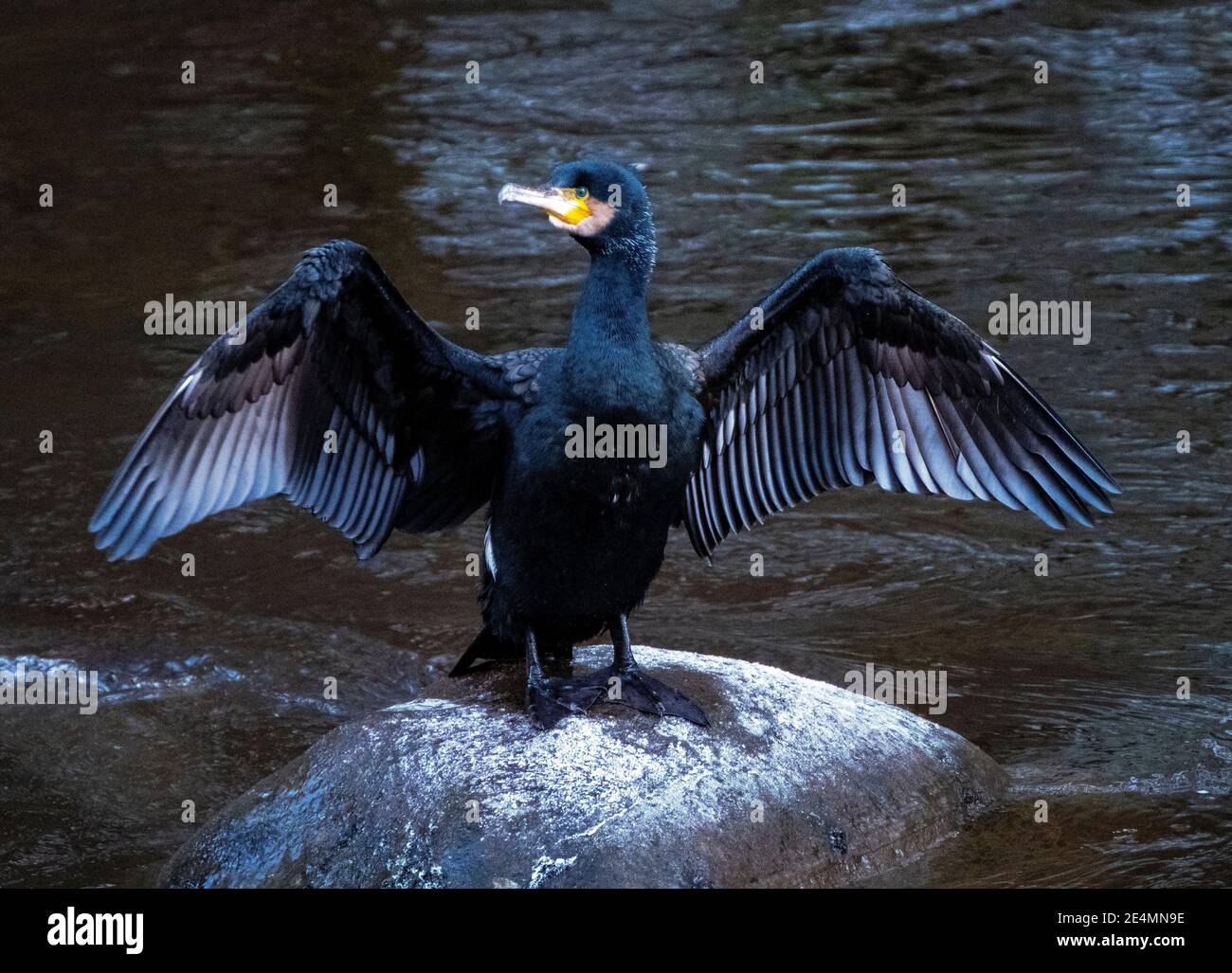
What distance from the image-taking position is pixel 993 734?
20.9 feet

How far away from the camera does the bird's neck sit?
482cm

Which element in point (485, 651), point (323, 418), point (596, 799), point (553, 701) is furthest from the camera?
point (485, 651)

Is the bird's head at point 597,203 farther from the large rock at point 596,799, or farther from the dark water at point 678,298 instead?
the dark water at point 678,298

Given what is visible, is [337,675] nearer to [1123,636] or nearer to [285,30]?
[1123,636]

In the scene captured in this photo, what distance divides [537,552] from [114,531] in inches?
47.8

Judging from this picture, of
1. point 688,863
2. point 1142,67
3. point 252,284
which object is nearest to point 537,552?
point 688,863

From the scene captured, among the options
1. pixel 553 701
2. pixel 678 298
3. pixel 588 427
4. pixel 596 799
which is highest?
pixel 678 298

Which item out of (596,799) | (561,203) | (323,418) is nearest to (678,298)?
(323,418)

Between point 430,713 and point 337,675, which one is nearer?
point 430,713

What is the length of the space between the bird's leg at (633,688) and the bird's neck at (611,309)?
90 cm

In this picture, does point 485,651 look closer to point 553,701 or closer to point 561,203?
point 553,701

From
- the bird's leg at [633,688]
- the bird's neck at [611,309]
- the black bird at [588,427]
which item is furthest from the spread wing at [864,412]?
the bird's leg at [633,688]

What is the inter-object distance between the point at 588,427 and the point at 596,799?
104cm

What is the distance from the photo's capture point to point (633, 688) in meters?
5.24
